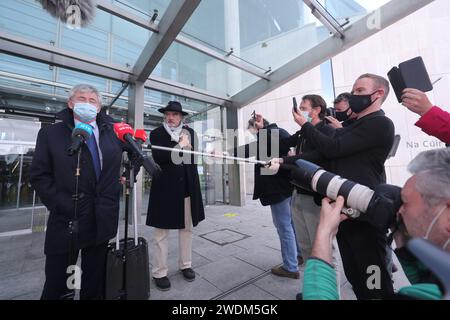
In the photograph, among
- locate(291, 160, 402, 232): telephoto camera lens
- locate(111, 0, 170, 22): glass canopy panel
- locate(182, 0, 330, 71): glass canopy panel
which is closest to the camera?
locate(291, 160, 402, 232): telephoto camera lens

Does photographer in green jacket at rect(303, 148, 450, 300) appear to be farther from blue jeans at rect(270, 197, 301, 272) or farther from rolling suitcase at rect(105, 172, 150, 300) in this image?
blue jeans at rect(270, 197, 301, 272)

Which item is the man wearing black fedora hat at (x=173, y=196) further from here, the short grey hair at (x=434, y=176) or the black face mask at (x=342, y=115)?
the short grey hair at (x=434, y=176)

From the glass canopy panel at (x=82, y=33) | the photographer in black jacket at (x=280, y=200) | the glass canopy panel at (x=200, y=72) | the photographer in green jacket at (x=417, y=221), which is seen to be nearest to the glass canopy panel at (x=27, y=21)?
the glass canopy panel at (x=82, y=33)

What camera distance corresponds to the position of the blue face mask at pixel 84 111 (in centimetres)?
167

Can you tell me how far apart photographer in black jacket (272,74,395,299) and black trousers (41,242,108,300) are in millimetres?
1852

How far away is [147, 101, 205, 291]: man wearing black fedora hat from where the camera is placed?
2299mm

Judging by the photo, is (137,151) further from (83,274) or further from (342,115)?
(342,115)

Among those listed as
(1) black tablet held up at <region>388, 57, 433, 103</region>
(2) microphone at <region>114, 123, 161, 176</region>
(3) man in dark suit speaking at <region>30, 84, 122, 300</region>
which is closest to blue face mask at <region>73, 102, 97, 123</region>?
(3) man in dark suit speaking at <region>30, 84, 122, 300</region>

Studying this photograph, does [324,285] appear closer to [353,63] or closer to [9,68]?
[9,68]

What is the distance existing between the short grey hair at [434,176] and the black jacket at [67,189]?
194 cm

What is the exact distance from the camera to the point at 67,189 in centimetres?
158

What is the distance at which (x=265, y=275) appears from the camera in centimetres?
253
